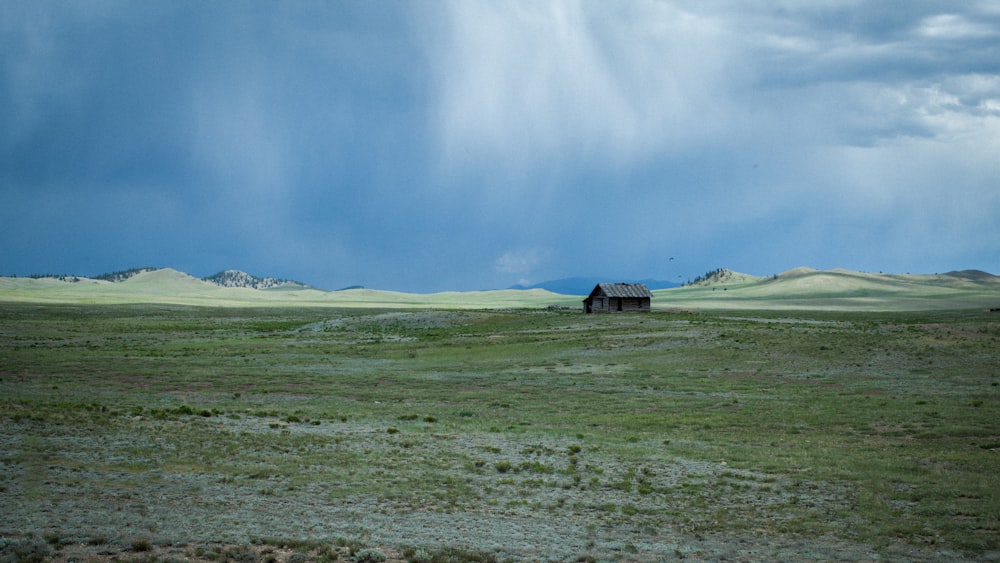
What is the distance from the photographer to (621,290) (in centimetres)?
10506

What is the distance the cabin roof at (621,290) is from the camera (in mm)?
103875

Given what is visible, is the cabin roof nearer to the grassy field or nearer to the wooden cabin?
the wooden cabin

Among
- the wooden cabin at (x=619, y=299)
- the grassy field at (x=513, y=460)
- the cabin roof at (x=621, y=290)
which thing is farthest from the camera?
the cabin roof at (x=621, y=290)

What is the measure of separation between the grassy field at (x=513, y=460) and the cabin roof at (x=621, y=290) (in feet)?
181

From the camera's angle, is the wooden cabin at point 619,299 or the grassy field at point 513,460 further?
the wooden cabin at point 619,299

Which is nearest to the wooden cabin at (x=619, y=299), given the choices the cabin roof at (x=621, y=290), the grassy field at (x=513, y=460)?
the cabin roof at (x=621, y=290)

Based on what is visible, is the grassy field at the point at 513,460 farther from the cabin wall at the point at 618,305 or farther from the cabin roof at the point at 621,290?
the cabin roof at the point at 621,290

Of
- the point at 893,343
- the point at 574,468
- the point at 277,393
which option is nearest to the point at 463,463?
the point at 574,468

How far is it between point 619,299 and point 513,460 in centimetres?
8420

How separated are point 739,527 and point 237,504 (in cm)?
1015

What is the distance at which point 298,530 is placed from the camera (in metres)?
14.2

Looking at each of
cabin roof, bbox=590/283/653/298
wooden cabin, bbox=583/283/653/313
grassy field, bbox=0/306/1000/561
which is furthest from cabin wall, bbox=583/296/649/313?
grassy field, bbox=0/306/1000/561

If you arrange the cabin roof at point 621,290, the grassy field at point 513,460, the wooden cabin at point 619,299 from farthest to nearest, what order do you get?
the cabin roof at point 621,290
the wooden cabin at point 619,299
the grassy field at point 513,460

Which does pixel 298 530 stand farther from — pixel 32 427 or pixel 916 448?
pixel 916 448
